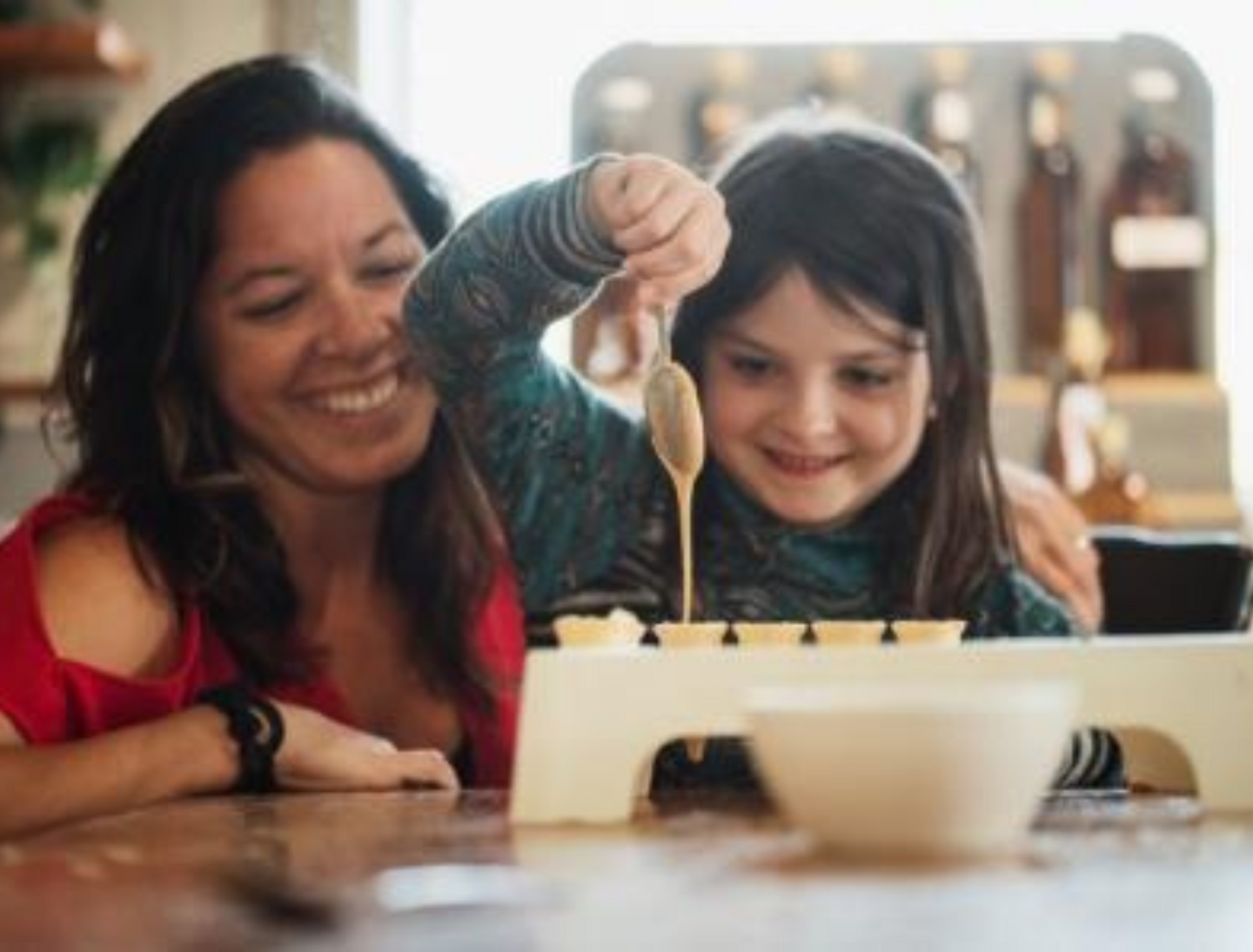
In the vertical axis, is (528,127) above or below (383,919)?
above

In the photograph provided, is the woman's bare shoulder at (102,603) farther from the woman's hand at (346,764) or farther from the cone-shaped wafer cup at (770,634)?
the cone-shaped wafer cup at (770,634)

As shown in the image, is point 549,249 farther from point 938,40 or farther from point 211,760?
point 938,40

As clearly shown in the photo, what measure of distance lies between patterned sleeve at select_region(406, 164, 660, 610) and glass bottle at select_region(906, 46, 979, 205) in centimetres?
144

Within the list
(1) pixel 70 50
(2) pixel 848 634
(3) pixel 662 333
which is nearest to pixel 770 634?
(2) pixel 848 634

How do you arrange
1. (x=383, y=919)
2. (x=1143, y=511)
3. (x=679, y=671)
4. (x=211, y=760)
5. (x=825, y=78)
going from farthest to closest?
(x=825, y=78)
(x=1143, y=511)
(x=211, y=760)
(x=679, y=671)
(x=383, y=919)

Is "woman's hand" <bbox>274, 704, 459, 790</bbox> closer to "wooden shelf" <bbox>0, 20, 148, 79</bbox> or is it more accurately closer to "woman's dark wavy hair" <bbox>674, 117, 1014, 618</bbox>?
"woman's dark wavy hair" <bbox>674, 117, 1014, 618</bbox>

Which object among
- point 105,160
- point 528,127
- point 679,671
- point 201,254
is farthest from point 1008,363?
point 679,671

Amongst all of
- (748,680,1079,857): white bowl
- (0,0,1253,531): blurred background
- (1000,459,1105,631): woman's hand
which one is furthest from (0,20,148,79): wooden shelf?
(748,680,1079,857): white bowl

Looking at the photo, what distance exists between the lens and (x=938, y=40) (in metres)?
3.47

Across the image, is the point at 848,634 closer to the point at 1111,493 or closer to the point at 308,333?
the point at 308,333

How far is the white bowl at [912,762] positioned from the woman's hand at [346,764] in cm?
56

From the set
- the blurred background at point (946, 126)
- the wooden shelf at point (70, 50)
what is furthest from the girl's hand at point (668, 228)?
the wooden shelf at point (70, 50)

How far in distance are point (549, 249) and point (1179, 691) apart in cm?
65

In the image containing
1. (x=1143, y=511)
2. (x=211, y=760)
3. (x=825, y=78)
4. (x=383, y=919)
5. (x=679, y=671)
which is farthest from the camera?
(x=825, y=78)
